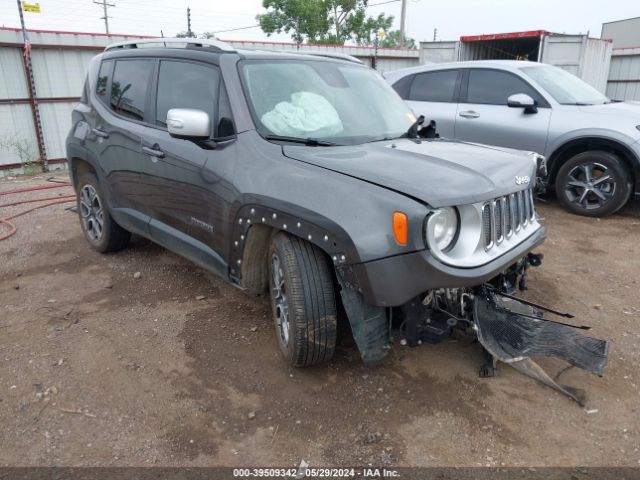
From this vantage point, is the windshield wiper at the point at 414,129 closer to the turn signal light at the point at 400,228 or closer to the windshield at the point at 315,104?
the windshield at the point at 315,104

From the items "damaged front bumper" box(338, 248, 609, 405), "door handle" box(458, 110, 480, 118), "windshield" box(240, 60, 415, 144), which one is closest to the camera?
"damaged front bumper" box(338, 248, 609, 405)

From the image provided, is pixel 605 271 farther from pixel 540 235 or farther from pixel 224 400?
pixel 224 400

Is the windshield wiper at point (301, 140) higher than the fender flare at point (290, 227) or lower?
higher

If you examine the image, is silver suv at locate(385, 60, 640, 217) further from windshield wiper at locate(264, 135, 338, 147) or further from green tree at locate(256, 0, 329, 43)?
green tree at locate(256, 0, 329, 43)

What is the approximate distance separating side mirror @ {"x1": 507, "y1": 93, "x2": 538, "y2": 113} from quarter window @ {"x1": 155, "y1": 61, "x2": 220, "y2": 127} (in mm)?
4379

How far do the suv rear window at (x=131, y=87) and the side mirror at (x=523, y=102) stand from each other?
4.49m

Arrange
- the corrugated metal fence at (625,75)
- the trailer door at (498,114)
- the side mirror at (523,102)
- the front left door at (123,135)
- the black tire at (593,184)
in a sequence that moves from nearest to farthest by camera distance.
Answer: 1. the front left door at (123,135)
2. the black tire at (593,184)
3. the side mirror at (523,102)
4. the trailer door at (498,114)
5. the corrugated metal fence at (625,75)

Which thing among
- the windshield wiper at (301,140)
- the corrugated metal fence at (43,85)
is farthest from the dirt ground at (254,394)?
the corrugated metal fence at (43,85)

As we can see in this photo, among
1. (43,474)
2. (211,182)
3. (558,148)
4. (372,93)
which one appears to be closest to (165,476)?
(43,474)

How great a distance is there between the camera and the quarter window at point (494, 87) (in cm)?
677

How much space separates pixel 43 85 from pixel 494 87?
874 centimetres

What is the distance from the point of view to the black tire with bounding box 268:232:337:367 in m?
2.76

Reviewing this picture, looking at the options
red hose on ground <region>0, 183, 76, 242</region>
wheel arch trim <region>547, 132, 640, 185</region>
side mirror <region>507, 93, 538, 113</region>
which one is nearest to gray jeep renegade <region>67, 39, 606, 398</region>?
red hose on ground <region>0, 183, 76, 242</region>

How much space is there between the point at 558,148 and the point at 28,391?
20.3 ft
